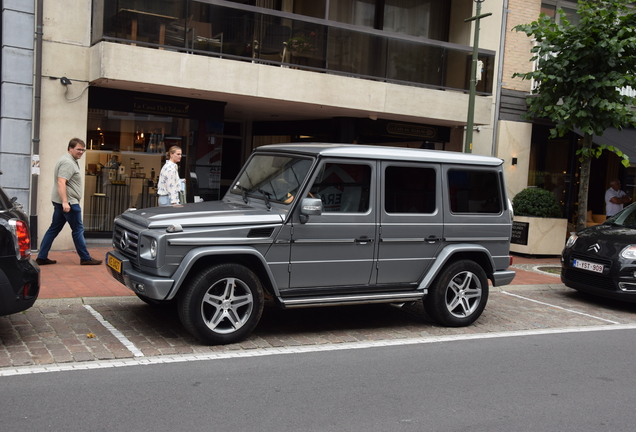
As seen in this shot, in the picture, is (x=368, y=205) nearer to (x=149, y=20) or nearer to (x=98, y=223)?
(x=149, y=20)

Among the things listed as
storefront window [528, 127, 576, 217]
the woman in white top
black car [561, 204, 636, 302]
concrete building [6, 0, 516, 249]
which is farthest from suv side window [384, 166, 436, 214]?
storefront window [528, 127, 576, 217]

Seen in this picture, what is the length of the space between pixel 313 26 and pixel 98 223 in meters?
5.83

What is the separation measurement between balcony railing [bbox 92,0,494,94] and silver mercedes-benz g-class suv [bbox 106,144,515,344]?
513cm

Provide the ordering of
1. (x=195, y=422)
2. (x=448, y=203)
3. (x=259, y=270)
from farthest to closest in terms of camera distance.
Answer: (x=448, y=203) < (x=259, y=270) < (x=195, y=422)

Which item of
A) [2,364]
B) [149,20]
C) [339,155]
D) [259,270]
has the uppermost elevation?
[149,20]

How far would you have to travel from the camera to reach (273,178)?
6.96m

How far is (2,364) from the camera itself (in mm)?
5340

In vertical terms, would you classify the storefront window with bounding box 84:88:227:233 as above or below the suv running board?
above

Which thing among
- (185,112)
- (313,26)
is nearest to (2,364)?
(185,112)

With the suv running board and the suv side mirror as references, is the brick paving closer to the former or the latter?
the suv running board

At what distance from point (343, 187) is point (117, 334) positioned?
8.87 feet

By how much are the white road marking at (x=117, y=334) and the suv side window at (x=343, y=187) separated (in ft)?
7.38

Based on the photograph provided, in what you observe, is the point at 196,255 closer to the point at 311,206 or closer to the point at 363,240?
the point at 311,206

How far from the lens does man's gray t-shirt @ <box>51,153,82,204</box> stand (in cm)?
948
